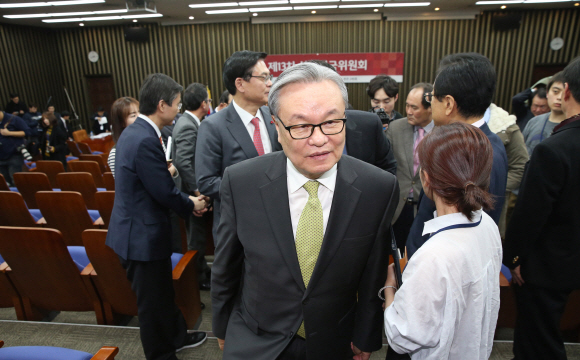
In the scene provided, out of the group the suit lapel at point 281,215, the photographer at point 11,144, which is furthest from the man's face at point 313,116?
the photographer at point 11,144

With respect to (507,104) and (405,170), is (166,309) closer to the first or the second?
(405,170)

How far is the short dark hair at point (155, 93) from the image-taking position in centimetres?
190

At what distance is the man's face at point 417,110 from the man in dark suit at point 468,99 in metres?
0.86

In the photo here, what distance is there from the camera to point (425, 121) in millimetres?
2496

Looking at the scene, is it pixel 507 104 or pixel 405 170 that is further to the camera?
pixel 507 104

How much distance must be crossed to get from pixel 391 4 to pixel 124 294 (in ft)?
26.9

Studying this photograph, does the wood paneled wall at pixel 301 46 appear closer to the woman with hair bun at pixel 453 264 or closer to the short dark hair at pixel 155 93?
the short dark hair at pixel 155 93

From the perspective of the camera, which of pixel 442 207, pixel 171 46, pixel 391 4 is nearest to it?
pixel 442 207

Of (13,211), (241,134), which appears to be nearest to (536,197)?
(241,134)

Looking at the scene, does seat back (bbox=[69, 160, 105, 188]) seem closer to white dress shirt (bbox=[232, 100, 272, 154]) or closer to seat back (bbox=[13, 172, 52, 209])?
seat back (bbox=[13, 172, 52, 209])

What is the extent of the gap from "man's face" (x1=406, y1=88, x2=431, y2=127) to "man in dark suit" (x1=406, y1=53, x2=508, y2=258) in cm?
86

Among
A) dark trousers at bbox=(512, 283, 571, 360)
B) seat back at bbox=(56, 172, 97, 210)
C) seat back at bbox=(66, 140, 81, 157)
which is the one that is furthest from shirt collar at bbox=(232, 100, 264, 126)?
seat back at bbox=(66, 140, 81, 157)

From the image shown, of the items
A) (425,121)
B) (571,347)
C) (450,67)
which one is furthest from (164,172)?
(571,347)

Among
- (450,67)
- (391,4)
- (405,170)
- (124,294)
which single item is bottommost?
(124,294)
